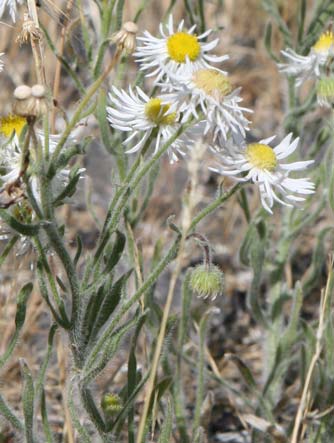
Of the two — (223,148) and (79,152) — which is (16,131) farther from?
(223,148)

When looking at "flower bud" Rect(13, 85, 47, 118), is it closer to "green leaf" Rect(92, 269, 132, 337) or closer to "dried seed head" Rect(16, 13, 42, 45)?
"dried seed head" Rect(16, 13, 42, 45)

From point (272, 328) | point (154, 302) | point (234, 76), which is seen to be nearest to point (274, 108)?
point (234, 76)

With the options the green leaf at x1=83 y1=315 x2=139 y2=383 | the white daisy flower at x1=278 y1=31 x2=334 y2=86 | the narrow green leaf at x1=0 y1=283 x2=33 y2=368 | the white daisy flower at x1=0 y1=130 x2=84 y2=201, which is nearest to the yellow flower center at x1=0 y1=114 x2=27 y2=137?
the white daisy flower at x1=0 y1=130 x2=84 y2=201

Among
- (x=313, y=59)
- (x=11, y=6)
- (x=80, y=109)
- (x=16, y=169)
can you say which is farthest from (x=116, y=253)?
(x=313, y=59)

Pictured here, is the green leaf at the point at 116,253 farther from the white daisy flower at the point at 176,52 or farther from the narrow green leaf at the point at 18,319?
the white daisy flower at the point at 176,52

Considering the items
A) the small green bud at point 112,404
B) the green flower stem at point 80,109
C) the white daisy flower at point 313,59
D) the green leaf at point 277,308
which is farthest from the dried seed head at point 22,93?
the green leaf at point 277,308

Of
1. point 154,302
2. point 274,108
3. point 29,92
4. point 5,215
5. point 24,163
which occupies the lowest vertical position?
point 154,302
